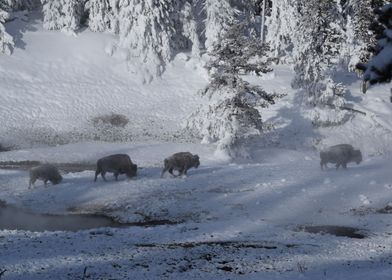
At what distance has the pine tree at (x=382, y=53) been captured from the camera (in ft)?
19.7

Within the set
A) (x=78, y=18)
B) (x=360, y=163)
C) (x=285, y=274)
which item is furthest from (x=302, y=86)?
(x=285, y=274)

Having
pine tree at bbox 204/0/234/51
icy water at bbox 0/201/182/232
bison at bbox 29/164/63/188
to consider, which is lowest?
icy water at bbox 0/201/182/232

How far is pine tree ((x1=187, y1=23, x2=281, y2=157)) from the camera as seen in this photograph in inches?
1278

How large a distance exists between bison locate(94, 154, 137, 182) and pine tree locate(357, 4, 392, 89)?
19.0m

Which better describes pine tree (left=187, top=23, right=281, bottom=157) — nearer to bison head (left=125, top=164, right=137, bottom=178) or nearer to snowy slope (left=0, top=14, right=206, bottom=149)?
snowy slope (left=0, top=14, right=206, bottom=149)

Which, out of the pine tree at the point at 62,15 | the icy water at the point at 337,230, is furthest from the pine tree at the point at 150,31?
the icy water at the point at 337,230

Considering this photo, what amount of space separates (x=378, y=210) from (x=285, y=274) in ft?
31.7

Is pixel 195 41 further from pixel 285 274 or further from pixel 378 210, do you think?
pixel 285 274

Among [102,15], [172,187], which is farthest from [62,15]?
[172,187]

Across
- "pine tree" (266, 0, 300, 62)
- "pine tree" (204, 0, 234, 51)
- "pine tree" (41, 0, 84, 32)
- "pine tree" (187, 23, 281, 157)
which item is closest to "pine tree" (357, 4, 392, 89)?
"pine tree" (187, 23, 281, 157)

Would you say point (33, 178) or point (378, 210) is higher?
point (33, 178)

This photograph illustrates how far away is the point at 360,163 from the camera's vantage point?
2867 cm

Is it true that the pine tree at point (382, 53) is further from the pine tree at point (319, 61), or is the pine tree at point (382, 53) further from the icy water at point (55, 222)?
the pine tree at point (319, 61)

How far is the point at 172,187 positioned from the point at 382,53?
57.4 ft
